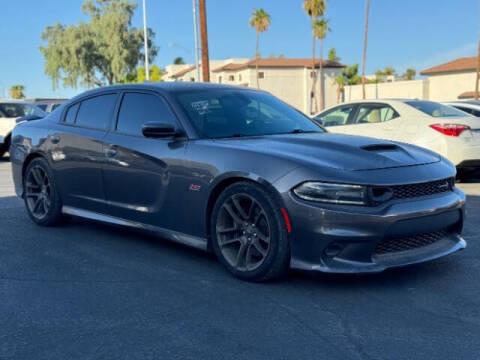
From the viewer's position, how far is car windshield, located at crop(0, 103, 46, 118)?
1708 centimetres

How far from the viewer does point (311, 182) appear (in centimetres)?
411

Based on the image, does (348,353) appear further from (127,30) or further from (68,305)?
(127,30)

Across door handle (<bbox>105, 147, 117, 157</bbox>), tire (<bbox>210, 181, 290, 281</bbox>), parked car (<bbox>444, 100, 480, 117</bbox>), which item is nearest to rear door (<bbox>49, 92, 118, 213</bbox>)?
door handle (<bbox>105, 147, 117, 157</bbox>)

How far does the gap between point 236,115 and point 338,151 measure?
1.20 meters

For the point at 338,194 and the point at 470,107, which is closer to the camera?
the point at 338,194

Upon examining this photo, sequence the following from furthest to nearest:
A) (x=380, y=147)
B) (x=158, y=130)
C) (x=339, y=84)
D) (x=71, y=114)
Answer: (x=339, y=84) < (x=71, y=114) < (x=158, y=130) < (x=380, y=147)

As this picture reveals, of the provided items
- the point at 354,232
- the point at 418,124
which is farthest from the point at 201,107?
the point at 418,124

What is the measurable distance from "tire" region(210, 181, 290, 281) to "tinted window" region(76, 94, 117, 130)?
1.86m

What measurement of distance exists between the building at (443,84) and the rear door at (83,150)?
55.8m

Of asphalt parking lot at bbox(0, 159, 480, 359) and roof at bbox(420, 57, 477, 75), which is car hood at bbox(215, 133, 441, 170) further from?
roof at bbox(420, 57, 477, 75)

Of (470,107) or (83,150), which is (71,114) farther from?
(470,107)

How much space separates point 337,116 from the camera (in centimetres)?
1099

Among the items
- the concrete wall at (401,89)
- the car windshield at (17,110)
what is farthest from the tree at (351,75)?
the car windshield at (17,110)

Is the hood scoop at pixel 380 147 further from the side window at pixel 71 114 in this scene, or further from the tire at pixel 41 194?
the tire at pixel 41 194
